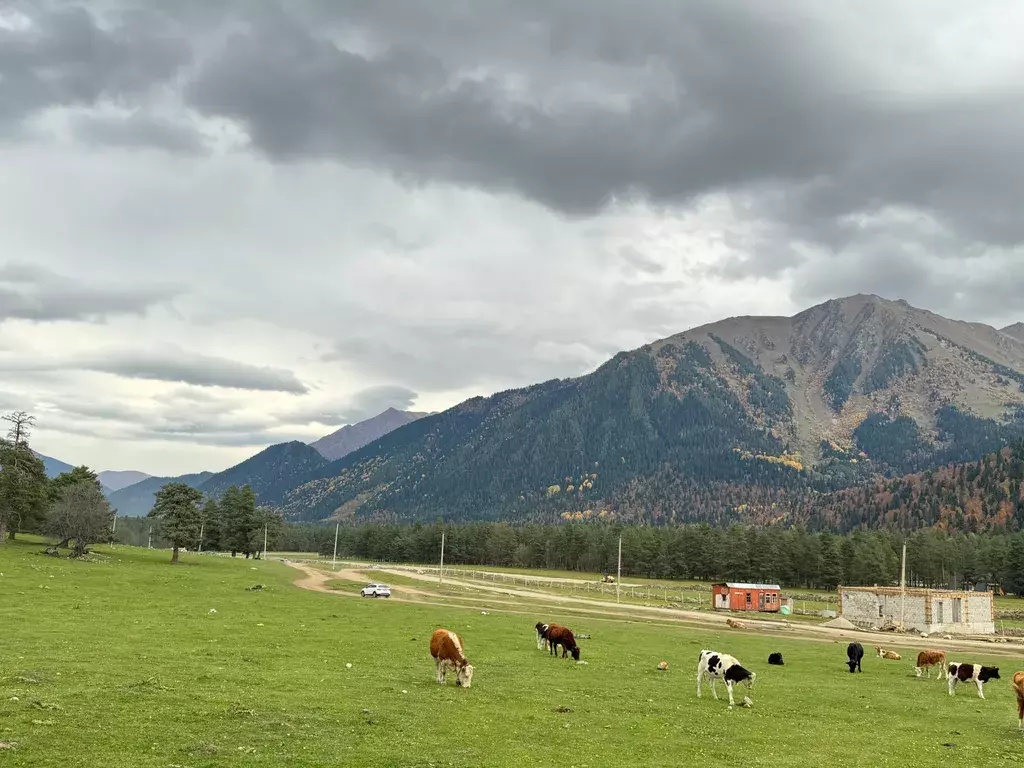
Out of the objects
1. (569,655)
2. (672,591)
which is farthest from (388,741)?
(672,591)

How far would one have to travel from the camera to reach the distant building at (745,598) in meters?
114

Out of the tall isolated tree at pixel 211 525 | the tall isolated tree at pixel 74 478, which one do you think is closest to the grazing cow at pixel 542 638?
the tall isolated tree at pixel 74 478

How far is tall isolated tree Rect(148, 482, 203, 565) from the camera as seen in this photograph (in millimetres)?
105762

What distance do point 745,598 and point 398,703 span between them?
9947 cm

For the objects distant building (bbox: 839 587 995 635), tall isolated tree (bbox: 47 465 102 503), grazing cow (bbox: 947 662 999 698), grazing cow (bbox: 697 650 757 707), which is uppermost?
tall isolated tree (bbox: 47 465 102 503)

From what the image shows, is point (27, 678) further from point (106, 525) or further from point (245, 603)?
point (106, 525)

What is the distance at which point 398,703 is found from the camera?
2628 centimetres

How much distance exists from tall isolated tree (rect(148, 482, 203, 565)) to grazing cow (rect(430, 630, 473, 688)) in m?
85.6

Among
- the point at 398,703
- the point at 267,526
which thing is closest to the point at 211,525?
the point at 267,526

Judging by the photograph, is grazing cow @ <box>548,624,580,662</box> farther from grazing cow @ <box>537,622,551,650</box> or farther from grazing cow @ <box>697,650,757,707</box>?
grazing cow @ <box>697,650,757,707</box>

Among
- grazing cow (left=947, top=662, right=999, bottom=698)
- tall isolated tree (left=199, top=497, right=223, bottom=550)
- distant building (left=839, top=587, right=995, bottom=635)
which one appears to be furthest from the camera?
tall isolated tree (left=199, top=497, right=223, bottom=550)

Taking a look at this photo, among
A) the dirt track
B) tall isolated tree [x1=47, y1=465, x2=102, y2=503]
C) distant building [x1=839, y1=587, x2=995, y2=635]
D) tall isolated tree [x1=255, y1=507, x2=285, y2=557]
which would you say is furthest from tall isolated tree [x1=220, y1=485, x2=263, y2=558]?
distant building [x1=839, y1=587, x2=995, y2=635]

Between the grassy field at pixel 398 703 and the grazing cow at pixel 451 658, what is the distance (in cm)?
70

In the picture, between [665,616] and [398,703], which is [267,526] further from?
[398,703]
